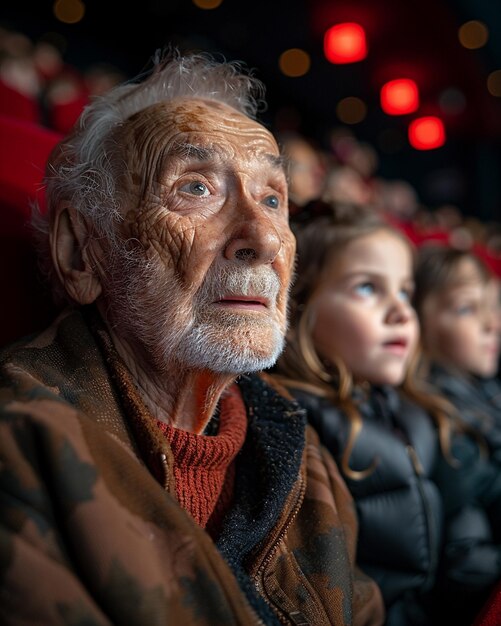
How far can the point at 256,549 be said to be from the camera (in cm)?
92

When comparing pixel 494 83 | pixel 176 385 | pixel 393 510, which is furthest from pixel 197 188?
pixel 494 83

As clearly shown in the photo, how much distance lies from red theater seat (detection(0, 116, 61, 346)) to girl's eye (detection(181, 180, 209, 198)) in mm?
316

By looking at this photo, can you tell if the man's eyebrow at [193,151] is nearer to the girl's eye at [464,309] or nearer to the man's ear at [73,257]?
the man's ear at [73,257]

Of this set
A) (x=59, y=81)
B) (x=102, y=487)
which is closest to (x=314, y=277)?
Answer: (x=102, y=487)

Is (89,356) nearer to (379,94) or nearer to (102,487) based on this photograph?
(102,487)

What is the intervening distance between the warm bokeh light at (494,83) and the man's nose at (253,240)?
18.5 ft

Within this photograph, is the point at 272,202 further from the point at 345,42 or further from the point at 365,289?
the point at 345,42

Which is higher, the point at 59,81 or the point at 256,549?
the point at 59,81

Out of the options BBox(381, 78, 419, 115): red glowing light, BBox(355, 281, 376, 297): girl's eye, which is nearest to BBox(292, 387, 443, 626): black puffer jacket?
BBox(355, 281, 376, 297): girl's eye

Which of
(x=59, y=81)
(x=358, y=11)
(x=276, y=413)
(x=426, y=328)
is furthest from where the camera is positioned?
(x=358, y=11)

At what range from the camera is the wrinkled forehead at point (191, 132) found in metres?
0.97

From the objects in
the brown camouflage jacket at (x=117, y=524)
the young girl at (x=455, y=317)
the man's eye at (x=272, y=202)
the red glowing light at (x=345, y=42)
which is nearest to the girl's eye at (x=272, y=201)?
the man's eye at (x=272, y=202)

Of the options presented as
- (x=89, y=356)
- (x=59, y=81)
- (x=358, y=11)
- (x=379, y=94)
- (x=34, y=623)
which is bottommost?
(x=34, y=623)

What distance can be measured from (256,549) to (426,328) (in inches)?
51.0
